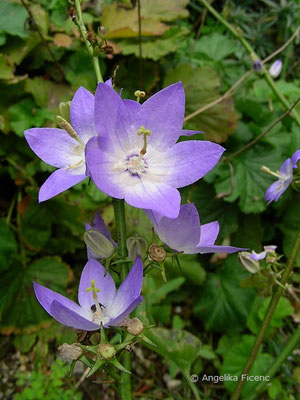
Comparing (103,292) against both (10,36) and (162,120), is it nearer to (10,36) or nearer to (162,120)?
(162,120)

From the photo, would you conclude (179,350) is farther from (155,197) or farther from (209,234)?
(155,197)

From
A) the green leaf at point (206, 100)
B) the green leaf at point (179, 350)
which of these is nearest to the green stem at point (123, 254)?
the green leaf at point (179, 350)

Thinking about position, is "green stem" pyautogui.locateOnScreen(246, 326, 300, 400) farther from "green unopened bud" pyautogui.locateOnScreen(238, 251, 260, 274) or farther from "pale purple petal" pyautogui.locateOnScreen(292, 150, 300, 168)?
"pale purple petal" pyautogui.locateOnScreen(292, 150, 300, 168)

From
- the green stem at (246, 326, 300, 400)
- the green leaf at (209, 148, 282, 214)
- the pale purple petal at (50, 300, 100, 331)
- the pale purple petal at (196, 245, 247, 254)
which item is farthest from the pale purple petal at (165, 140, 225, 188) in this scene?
the green leaf at (209, 148, 282, 214)

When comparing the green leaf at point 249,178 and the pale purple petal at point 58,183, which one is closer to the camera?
the pale purple petal at point 58,183

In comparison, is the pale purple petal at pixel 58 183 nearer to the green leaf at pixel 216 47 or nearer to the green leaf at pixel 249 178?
the green leaf at pixel 249 178

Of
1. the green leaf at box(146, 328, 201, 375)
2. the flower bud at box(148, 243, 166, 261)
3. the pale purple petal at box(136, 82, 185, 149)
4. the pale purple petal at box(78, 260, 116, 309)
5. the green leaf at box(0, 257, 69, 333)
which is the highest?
the pale purple petal at box(136, 82, 185, 149)

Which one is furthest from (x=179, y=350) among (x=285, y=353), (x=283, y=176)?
(x=283, y=176)
